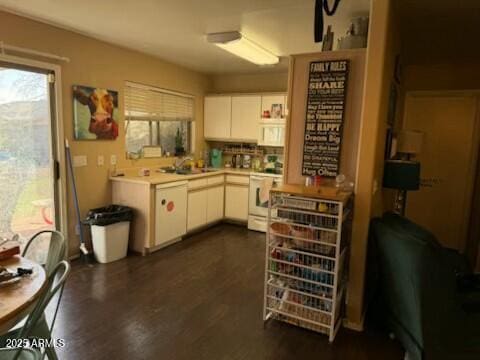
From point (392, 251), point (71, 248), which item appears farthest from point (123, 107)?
point (392, 251)

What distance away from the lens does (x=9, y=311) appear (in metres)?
1.23

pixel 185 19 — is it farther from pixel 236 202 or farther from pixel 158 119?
pixel 236 202

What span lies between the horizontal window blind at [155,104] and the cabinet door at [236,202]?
141 cm

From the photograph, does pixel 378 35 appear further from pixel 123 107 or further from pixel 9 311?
pixel 123 107

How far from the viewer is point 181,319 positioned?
2.53 m

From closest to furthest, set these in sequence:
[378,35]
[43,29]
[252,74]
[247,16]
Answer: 1. [378,35]
2. [247,16]
3. [43,29]
4. [252,74]

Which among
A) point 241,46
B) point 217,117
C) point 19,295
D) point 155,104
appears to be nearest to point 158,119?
point 155,104

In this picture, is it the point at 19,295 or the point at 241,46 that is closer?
the point at 19,295

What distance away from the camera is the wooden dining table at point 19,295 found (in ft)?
4.02

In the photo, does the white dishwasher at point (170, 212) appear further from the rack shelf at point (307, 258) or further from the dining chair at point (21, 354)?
the dining chair at point (21, 354)

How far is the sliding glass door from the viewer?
3.00 m

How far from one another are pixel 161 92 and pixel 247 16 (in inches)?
87.9

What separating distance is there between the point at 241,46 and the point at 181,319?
281 cm

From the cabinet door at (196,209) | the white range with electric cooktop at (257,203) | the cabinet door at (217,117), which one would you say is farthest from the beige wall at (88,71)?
the white range with electric cooktop at (257,203)
